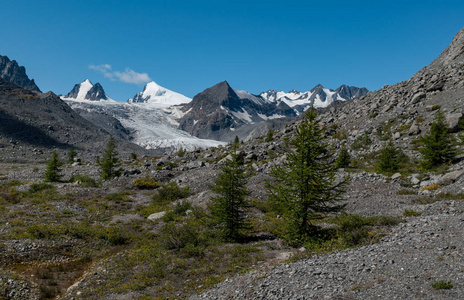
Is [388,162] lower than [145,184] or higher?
higher

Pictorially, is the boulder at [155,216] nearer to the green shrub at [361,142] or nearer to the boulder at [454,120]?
the green shrub at [361,142]

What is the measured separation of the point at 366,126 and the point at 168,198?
4115cm

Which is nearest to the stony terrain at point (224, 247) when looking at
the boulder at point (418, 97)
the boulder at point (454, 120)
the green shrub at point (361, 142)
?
the boulder at point (454, 120)

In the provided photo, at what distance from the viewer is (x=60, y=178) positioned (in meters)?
45.4

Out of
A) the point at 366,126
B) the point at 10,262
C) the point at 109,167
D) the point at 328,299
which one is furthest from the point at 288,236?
the point at 366,126

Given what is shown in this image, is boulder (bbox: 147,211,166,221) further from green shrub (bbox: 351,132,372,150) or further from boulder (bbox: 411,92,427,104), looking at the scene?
boulder (bbox: 411,92,427,104)

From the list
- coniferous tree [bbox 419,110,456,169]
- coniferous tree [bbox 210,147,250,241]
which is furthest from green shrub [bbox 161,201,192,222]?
coniferous tree [bbox 419,110,456,169]

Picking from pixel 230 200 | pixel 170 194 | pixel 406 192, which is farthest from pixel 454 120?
pixel 170 194

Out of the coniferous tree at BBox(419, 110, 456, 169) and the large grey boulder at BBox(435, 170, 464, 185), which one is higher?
the coniferous tree at BBox(419, 110, 456, 169)

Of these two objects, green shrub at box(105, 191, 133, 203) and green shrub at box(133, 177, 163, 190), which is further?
green shrub at box(133, 177, 163, 190)

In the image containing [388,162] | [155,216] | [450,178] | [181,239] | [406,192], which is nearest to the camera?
[181,239]

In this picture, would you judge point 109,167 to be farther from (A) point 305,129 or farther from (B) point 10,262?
(A) point 305,129

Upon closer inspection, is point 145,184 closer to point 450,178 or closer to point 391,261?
point 391,261

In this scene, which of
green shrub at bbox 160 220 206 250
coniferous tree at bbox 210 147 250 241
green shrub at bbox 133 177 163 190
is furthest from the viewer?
green shrub at bbox 133 177 163 190
